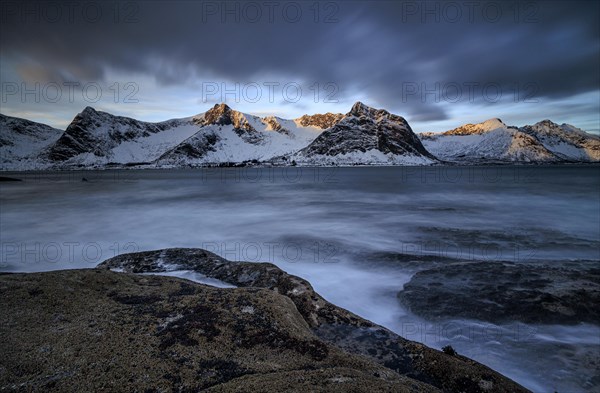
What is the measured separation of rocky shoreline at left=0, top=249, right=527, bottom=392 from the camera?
2.11 m

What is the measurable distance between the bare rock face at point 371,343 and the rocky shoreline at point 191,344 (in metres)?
0.01

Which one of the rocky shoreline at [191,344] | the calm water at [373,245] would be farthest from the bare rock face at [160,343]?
the calm water at [373,245]

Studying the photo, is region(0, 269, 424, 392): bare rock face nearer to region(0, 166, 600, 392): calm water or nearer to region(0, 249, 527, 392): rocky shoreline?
region(0, 249, 527, 392): rocky shoreline

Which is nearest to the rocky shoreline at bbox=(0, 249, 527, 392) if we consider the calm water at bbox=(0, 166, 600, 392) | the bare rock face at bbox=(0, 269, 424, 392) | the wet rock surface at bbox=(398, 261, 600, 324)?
the bare rock face at bbox=(0, 269, 424, 392)

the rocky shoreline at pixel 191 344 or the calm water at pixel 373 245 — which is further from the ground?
the rocky shoreline at pixel 191 344

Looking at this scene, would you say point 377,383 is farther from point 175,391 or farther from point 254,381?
point 175,391

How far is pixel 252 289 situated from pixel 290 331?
898mm

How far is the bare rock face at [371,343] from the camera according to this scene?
2688 millimetres

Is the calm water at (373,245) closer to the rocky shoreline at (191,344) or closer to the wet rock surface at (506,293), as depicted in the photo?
the wet rock surface at (506,293)

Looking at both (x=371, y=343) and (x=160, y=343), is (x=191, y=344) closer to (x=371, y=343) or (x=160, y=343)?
(x=160, y=343)

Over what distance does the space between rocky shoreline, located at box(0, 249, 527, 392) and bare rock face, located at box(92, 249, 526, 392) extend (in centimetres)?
1

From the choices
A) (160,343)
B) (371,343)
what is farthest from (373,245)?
(160,343)

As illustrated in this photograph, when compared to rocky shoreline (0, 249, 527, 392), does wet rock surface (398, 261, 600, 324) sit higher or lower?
lower

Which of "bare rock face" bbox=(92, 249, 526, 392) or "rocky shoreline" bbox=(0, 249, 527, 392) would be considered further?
"bare rock face" bbox=(92, 249, 526, 392)
